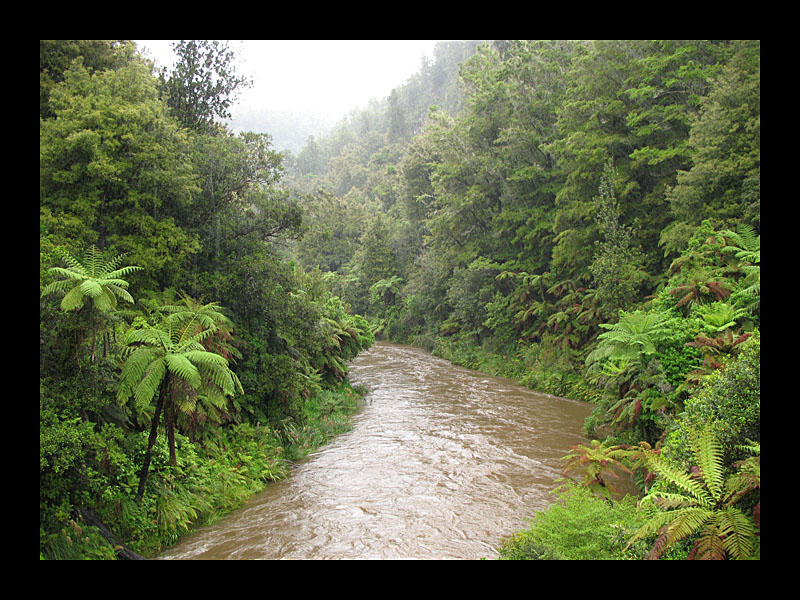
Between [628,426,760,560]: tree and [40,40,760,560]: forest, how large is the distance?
0.02 meters

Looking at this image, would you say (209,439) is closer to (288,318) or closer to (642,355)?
(288,318)

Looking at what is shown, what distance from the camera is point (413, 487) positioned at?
9.29 m

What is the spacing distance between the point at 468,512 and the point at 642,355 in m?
4.73

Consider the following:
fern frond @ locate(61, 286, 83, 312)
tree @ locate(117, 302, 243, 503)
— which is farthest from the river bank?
fern frond @ locate(61, 286, 83, 312)

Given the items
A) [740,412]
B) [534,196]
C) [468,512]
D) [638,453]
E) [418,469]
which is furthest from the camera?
[534,196]

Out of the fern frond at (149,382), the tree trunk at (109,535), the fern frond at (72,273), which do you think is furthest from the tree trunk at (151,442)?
the fern frond at (72,273)

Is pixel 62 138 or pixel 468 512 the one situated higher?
pixel 62 138

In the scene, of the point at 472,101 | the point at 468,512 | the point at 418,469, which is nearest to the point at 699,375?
the point at 468,512

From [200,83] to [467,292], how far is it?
1584 centimetres

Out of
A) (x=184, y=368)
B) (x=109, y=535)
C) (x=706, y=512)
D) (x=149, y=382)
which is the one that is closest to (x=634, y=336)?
(x=706, y=512)

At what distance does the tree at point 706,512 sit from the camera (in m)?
4.51

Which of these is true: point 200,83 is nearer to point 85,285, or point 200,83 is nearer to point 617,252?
point 85,285

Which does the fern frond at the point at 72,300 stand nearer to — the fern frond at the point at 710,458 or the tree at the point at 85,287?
the tree at the point at 85,287
